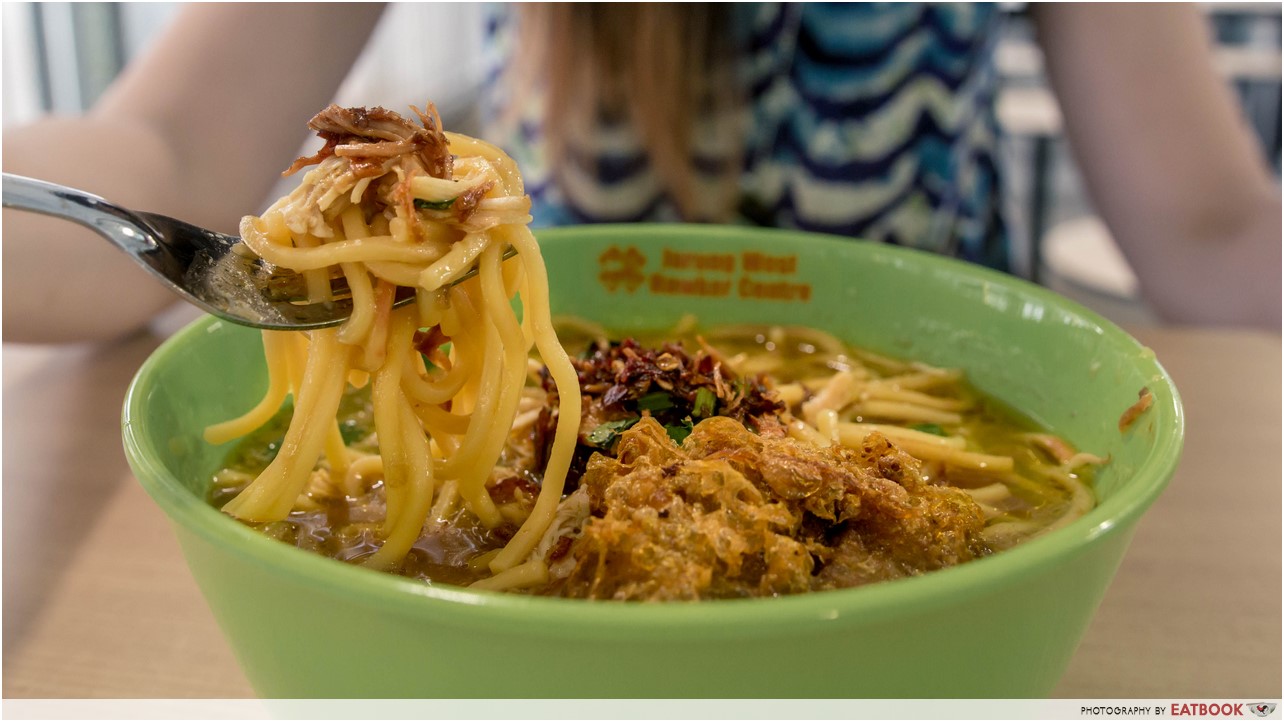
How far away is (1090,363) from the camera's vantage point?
1.01 metres

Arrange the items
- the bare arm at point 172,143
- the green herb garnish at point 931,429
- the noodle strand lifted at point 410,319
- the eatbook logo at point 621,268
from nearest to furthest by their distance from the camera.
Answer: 1. the noodle strand lifted at point 410,319
2. the green herb garnish at point 931,429
3. the eatbook logo at point 621,268
4. the bare arm at point 172,143

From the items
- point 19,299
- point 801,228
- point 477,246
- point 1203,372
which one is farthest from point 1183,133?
point 19,299

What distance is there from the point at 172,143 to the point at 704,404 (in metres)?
1.32

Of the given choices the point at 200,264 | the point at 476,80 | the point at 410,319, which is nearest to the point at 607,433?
the point at 410,319

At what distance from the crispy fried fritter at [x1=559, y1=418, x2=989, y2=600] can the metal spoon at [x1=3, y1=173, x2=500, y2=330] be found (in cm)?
23

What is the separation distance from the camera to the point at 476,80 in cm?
592

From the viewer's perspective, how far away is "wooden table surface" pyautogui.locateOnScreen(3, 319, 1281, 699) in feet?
2.94

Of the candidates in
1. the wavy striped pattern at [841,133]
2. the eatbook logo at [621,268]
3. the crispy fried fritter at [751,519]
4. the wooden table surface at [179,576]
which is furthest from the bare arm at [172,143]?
the crispy fried fritter at [751,519]

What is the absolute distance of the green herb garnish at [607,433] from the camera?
2.91ft

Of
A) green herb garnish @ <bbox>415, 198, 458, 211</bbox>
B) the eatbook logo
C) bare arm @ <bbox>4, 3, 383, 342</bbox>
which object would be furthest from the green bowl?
bare arm @ <bbox>4, 3, 383, 342</bbox>

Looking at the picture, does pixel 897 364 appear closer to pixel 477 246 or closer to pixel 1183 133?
pixel 477 246

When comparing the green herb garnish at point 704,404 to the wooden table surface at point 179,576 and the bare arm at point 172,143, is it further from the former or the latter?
the bare arm at point 172,143

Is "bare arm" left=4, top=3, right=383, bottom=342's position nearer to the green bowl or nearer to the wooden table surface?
the wooden table surface

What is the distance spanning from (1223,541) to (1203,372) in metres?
0.53
